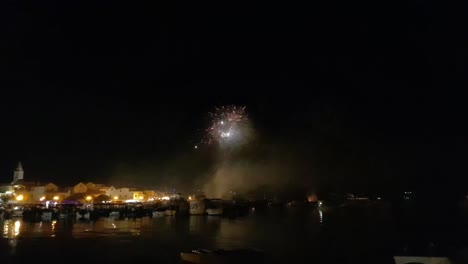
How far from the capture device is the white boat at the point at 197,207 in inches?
2749

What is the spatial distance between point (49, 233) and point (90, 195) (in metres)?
41.2

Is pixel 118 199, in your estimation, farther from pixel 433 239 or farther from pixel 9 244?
pixel 433 239

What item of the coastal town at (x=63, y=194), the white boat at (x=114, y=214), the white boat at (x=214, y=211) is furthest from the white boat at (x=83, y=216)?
the white boat at (x=214, y=211)

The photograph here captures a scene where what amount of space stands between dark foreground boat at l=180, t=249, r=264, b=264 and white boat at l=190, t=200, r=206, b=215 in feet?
153

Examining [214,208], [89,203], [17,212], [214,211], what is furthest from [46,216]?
[214,208]

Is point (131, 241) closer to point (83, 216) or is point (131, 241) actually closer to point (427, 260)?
point (427, 260)

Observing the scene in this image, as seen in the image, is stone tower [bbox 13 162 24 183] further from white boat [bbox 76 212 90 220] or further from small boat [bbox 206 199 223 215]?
small boat [bbox 206 199 223 215]

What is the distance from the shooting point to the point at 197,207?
70.4 m

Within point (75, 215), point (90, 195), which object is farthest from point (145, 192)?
point (75, 215)

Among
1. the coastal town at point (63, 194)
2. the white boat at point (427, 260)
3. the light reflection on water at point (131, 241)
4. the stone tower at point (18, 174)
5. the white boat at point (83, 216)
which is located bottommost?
the white boat at point (427, 260)

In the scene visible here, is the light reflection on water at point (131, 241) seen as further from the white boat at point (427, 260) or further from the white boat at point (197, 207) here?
the white boat at point (197, 207)

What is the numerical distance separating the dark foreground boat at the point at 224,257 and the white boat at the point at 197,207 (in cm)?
4662

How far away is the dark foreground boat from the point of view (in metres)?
21.5

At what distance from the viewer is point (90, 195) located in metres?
79.7
